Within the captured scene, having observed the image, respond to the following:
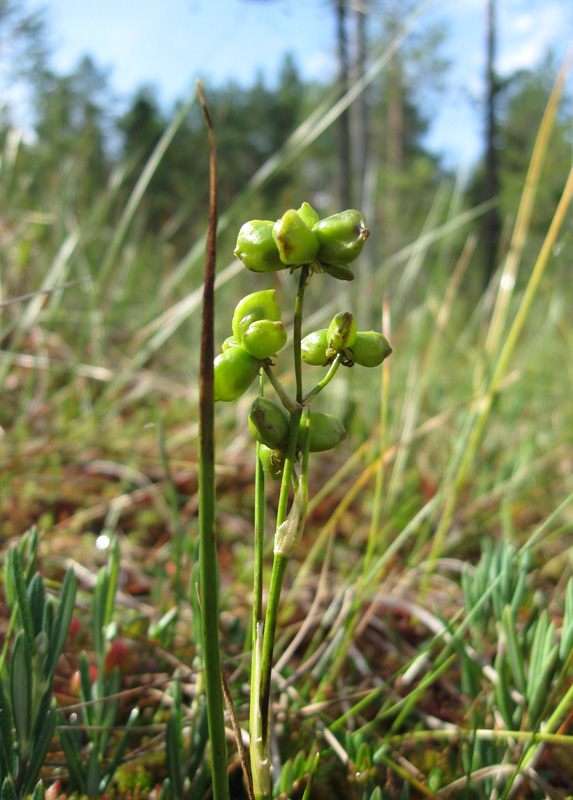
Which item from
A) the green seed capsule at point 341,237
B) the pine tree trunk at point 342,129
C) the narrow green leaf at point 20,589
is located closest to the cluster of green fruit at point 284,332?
the green seed capsule at point 341,237

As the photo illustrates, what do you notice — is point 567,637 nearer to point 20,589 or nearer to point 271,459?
point 271,459

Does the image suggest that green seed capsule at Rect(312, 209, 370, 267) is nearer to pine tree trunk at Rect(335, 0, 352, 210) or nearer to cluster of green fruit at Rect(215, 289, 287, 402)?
cluster of green fruit at Rect(215, 289, 287, 402)

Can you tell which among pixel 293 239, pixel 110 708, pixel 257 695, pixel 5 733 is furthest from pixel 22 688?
pixel 293 239

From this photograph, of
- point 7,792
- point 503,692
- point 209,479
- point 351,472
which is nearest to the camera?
point 209,479

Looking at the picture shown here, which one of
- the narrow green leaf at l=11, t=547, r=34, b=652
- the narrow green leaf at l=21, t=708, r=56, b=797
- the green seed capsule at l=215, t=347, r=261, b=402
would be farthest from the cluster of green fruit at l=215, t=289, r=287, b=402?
the narrow green leaf at l=21, t=708, r=56, b=797

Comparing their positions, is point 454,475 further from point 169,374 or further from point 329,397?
point 169,374

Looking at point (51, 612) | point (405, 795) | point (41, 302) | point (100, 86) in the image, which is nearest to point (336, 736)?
point (405, 795)

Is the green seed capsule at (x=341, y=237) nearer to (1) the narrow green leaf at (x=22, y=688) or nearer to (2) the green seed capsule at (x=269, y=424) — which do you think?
(2) the green seed capsule at (x=269, y=424)
